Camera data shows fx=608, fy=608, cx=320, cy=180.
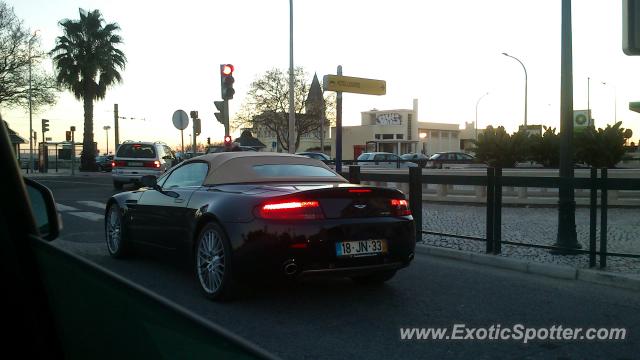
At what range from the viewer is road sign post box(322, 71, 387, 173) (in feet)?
41.8

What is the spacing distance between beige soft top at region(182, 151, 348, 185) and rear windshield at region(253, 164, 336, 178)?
0.06 meters

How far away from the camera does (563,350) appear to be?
14.3 feet

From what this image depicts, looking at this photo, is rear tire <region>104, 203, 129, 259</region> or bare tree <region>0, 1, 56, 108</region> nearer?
rear tire <region>104, 203, 129, 259</region>

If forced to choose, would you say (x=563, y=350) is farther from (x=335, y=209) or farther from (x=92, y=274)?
(x=92, y=274)

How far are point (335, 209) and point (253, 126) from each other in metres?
54.6

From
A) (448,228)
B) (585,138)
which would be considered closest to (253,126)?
(585,138)

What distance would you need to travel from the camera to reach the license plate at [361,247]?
533 cm

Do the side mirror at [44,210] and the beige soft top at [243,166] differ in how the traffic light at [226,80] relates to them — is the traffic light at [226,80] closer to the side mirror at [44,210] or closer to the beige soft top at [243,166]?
the beige soft top at [243,166]

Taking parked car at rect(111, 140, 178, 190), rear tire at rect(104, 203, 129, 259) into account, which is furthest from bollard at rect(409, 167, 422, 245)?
parked car at rect(111, 140, 178, 190)

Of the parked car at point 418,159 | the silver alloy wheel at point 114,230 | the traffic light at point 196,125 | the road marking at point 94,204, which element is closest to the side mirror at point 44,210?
the silver alloy wheel at point 114,230

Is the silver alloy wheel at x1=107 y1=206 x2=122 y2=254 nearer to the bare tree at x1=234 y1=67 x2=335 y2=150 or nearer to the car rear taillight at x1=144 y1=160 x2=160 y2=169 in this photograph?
the car rear taillight at x1=144 y1=160 x2=160 y2=169

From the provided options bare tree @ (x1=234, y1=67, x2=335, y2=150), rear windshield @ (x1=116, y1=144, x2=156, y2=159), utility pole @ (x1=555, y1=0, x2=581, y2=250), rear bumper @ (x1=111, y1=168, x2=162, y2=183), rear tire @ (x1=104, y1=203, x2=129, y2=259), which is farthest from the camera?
bare tree @ (x1=234, y1=67, x2=335, y2=150)

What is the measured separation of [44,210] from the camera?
2.52 metres

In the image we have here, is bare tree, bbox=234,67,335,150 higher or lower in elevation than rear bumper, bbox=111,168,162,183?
higher
